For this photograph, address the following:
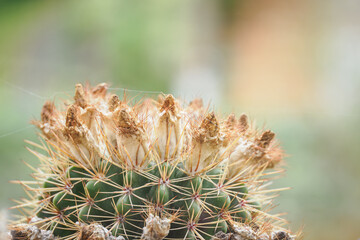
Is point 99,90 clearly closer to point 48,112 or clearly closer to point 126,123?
point 48,112

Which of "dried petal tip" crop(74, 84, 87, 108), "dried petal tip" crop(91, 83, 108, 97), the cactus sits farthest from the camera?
"dried petal tip" crop(91, 83, 108, 97)

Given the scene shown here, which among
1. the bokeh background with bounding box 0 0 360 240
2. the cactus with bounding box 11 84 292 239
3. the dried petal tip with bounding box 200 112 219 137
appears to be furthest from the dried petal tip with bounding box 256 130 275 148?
the bokeh background with bounding box 0 0 360 240

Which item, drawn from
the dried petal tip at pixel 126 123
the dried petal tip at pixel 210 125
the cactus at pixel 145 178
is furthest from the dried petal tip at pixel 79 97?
the dried petal tip at pixel 210 125

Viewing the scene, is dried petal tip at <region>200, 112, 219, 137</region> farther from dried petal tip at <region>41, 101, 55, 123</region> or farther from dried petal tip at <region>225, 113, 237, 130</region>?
dried petal tip at <region>41, 101, 55, 123</region>

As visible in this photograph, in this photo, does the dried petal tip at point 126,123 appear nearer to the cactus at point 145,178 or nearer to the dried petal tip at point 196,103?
the cactus at point 145,178

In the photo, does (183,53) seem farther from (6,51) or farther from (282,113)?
(6,51)

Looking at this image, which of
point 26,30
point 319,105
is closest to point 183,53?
point 319,105
